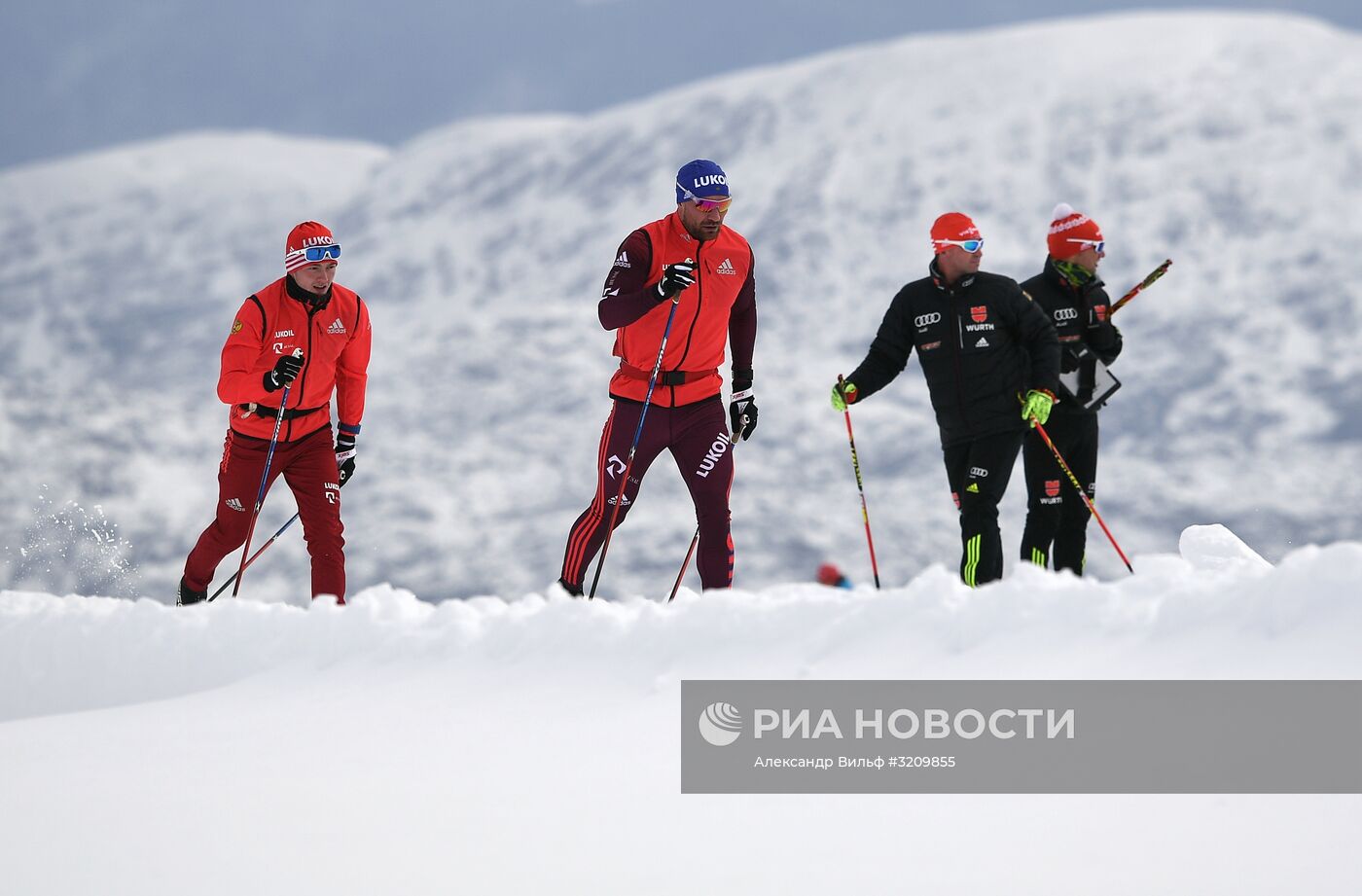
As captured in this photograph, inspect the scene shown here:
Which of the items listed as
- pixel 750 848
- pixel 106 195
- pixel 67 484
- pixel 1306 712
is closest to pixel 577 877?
A: pixel 750 848

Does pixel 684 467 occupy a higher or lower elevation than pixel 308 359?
lower

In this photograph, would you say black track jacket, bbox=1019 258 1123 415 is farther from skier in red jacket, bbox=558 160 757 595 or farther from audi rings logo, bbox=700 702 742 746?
audi rings logo, bbox=700 702 742 746

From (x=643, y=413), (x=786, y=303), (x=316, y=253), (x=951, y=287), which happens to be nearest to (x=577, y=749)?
(x=643, y=413)

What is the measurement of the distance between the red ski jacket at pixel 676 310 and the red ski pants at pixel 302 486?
1.63 metres

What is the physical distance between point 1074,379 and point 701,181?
103 inches

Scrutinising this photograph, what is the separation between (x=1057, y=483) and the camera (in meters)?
7.60

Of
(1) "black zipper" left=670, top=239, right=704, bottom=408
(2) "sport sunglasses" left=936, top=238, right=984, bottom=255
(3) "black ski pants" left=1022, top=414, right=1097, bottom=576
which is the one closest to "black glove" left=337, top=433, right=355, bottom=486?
(1) "black zipper" left=670, top=239, right=704, bottom=408

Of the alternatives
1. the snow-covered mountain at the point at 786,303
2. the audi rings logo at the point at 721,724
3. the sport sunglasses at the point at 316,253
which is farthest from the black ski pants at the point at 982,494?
the snow-covered mountain at the point at 786,303

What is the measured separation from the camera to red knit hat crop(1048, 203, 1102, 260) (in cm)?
764

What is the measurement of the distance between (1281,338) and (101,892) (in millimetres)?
77326

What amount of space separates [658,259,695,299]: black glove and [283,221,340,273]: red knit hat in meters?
1.69

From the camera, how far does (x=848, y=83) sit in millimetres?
100125

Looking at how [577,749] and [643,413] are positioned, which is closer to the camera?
[577,749]

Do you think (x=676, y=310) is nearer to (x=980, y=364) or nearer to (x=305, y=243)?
(x=980, y=364)
